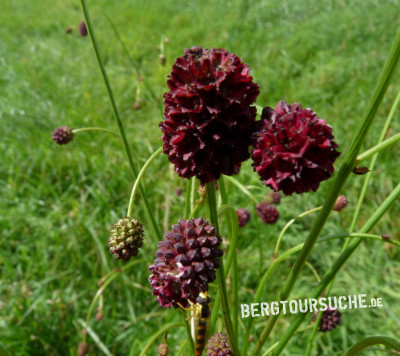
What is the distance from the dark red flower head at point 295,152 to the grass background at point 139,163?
858 millimetres

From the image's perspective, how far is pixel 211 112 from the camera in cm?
53

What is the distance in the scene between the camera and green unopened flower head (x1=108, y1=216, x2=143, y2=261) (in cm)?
65

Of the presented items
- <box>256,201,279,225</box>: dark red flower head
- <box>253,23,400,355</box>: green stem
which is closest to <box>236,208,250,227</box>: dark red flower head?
<box>256,201,279,225</box>: dark red flower head

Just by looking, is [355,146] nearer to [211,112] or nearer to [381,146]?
[381,146]

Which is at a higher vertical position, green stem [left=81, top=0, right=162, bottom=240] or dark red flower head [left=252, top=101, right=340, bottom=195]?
green stem [left=81, top=0, right=162, bottom=240]

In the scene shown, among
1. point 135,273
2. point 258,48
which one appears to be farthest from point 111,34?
point 135,273

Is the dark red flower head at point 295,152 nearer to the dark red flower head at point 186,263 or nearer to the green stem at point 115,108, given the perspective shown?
the dark red flower head at point 186,263

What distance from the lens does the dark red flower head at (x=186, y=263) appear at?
54cm

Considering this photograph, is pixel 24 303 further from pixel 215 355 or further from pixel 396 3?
pixel 396 3

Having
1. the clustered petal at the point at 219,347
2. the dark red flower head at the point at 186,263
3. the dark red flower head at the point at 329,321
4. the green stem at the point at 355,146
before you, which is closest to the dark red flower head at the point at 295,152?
the green stem at the point at 355,146

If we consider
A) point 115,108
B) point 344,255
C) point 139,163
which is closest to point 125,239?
point 115,108

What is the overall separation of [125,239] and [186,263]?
0.53ft

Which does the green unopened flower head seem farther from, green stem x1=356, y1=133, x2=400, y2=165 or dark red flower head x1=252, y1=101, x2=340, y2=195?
green stem x1=356, y1=133, x2=400, y2=165

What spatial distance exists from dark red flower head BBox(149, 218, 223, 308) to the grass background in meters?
0.77
